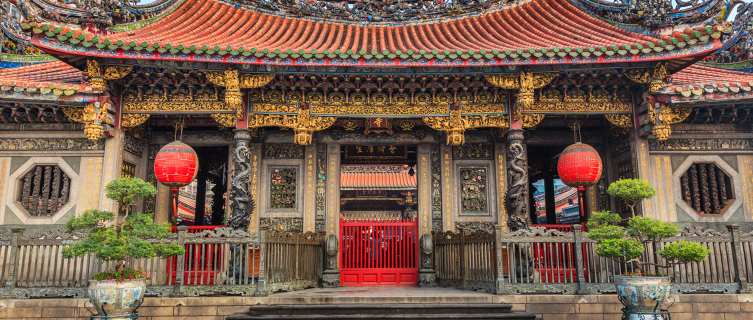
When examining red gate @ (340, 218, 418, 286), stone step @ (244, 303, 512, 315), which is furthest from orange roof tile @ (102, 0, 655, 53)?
stone step @ (244, 303, 512, 315)

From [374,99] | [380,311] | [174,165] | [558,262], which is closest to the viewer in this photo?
[380,311]

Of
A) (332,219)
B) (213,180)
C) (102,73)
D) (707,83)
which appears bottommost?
(332,219)

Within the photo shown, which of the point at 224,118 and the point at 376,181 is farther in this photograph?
the point at 376,181

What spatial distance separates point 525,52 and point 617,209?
13.0ft

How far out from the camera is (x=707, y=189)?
868 centimetres

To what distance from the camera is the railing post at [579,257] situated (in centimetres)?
688

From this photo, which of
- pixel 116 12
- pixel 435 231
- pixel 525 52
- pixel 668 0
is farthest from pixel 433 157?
pixel 116 12

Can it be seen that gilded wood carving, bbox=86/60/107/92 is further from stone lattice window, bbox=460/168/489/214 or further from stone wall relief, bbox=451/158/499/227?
stone lattice window, bbox=460/168/489/214

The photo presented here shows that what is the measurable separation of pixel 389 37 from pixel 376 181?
943 cm

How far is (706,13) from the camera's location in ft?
27.0

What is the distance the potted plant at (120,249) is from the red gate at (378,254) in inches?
149

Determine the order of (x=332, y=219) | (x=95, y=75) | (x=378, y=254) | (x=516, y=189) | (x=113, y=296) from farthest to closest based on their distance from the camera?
(x=332, y=219), (x=378, y=254), (x=516, y=189), (x=95, y=75), (x=113, y=296)

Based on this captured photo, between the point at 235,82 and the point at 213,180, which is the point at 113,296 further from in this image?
the point at 213,180

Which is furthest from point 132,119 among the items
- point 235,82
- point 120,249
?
point 120,249
